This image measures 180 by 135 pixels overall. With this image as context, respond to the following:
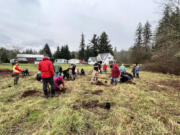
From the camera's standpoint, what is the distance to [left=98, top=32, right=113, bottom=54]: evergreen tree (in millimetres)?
40772

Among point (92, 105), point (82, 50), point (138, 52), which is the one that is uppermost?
point (82, 50)

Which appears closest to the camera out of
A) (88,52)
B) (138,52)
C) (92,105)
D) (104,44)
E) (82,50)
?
(92,105)

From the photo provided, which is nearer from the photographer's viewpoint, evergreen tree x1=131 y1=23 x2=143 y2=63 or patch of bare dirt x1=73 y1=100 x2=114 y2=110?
patch of bare dirt x1=73 y1=100 x2=114 y2=110

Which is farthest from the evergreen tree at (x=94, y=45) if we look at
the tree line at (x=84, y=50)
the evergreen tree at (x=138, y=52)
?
the evergreen tree at (x=138, y=52)

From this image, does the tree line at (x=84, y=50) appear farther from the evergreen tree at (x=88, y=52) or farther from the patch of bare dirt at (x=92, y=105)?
the patch of bare dirt at (x=92, y=105)

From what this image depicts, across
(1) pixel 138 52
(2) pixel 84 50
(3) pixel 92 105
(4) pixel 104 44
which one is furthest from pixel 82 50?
(3) pixel 92 105

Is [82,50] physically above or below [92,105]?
above

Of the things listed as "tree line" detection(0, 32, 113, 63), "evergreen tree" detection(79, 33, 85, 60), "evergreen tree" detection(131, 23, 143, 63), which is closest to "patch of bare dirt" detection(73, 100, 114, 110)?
"evergreen tree" detection(131, 23, 143, 63)

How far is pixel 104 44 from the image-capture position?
4159 cm

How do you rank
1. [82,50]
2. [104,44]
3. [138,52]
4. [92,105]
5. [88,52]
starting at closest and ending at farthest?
[92,105], [138,52], [104,44], [88,52], [82,50]

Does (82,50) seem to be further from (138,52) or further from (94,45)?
(138,52)

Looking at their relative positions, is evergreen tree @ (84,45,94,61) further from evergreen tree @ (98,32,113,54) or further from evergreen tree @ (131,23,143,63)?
evergreen tree @ (131,23,143,63)

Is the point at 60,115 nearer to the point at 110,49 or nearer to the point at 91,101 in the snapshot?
the point at 91,101

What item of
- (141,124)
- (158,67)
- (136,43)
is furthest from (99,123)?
(136,43)
